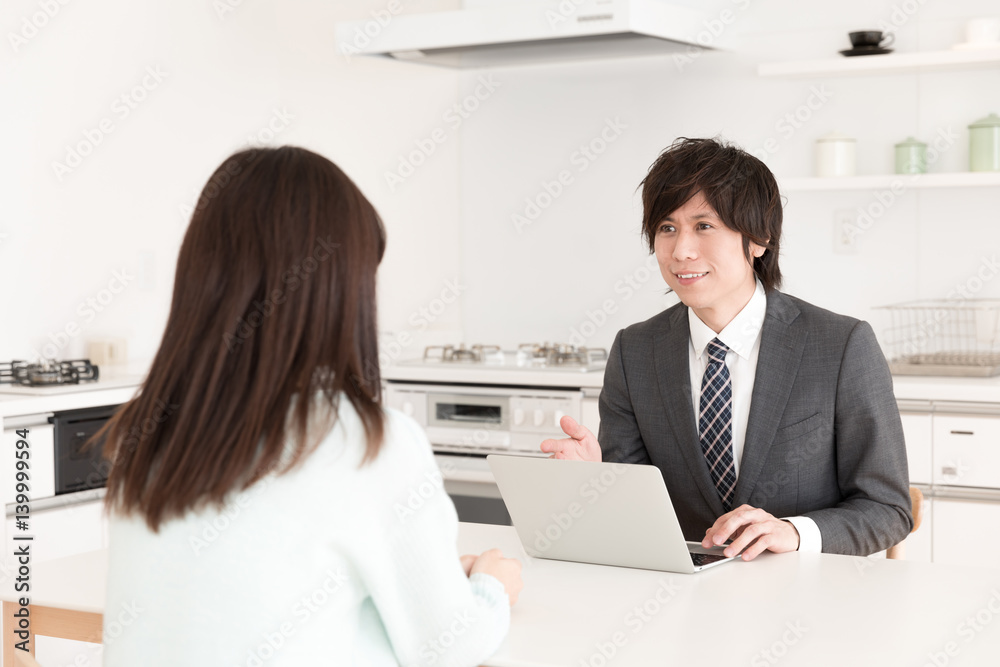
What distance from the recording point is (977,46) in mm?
3160

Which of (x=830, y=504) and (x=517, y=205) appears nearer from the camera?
(x=830, y=504)

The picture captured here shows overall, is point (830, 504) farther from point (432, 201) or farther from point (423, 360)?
point (432, 201)

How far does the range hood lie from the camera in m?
3.11

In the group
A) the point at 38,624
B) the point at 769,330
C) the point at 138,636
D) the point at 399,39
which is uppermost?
the point at 399,39

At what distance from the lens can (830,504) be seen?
1.80 m

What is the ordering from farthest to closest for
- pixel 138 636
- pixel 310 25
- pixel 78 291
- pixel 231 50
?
pixel 310 25 < pixel 231 50 < pixel 78 291 < pixel 138 636

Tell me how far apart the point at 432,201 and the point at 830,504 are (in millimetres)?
2619

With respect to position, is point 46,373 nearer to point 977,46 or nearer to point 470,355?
point 470,355

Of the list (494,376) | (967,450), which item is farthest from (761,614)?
(494,376)

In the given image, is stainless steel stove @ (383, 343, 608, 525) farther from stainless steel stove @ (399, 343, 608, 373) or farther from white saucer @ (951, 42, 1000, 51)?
white saucer @ (951, 42, 1000, 51)

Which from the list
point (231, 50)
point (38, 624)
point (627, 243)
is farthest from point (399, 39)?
point (38, 624)

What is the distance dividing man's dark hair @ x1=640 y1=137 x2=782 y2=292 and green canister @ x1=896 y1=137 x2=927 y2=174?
1.62 m

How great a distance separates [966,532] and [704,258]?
4.97 feet

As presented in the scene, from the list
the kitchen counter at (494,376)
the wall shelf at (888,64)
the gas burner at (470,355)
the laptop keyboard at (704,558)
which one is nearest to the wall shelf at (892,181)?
the wall shelf at (888,64)
